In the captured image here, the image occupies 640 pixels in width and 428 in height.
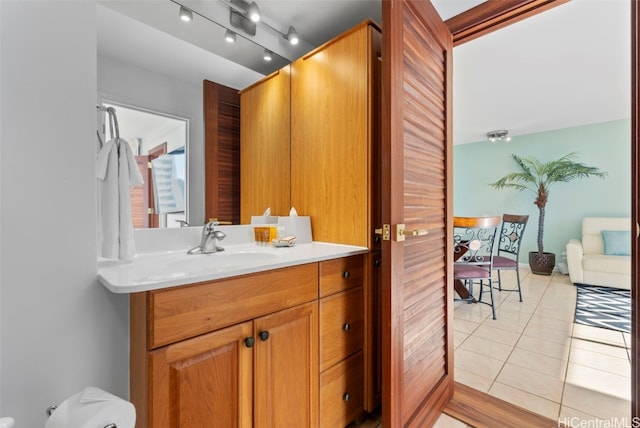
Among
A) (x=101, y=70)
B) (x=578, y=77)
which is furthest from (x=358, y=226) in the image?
(x=578, y=77)

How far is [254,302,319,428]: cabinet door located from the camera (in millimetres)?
945

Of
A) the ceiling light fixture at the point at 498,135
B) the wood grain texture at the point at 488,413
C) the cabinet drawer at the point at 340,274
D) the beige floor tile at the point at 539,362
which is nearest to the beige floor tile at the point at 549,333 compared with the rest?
the beige floor tile at the point at 539,362

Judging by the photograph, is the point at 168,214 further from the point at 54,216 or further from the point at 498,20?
the point at 498,20

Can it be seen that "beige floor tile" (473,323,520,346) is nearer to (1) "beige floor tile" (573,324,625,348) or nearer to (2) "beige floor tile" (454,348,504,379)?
(2) "beige floor tile" (454,348,504,379)

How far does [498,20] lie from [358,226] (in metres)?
1.30

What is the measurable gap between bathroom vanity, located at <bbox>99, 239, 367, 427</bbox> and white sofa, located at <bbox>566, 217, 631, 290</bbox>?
12.8 ft

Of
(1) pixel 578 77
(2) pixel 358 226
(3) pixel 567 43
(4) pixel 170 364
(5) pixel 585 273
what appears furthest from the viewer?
(5) pixel 585 273

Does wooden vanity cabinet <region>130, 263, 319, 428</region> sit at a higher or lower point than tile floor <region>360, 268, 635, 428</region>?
higher

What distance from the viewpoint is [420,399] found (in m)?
1.29

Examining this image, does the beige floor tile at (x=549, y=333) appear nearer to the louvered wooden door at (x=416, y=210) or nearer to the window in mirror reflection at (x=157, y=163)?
the louvered wooden door at (x=416, y=210)

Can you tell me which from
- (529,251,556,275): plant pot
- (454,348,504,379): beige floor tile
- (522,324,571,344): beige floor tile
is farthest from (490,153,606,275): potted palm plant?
(454,348,504,379): beige floor tile

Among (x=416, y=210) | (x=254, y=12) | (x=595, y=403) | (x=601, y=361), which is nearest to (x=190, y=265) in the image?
(x=416, y=210)

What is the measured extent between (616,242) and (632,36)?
3.91 metres

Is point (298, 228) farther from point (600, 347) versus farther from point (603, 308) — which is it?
point (603, 308)
